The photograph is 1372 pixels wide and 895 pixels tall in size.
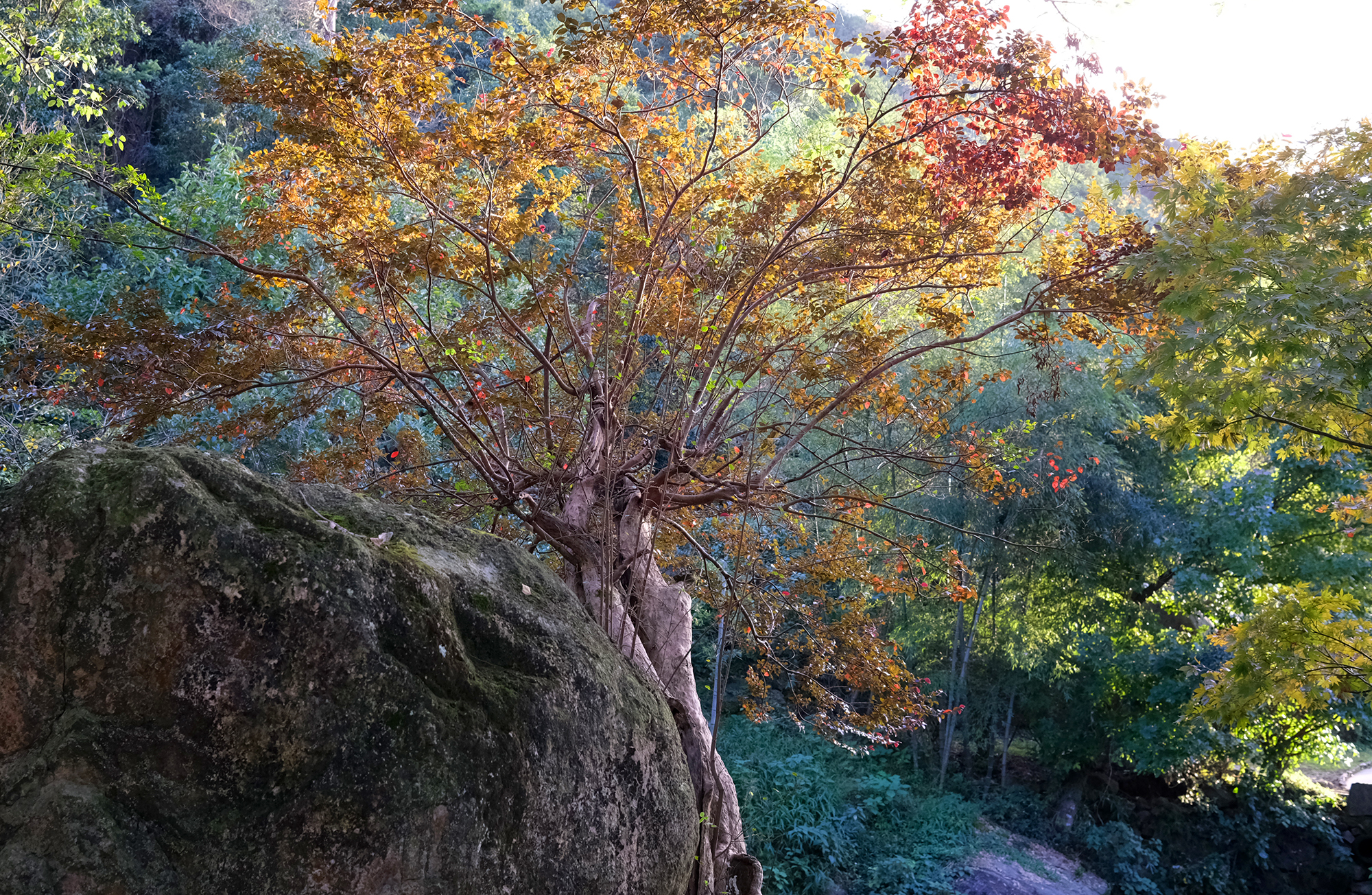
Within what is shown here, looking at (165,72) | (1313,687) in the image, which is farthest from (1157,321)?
(165,72)

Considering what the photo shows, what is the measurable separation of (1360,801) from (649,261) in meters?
10.8

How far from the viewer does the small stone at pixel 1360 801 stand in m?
9.25

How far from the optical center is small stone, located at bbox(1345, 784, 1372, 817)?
9.25 meters

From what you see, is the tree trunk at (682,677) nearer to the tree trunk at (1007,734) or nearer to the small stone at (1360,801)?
the tree trunk at (1007,734)

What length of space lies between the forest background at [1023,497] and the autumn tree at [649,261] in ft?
0.40

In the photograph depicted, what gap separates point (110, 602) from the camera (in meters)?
1.82

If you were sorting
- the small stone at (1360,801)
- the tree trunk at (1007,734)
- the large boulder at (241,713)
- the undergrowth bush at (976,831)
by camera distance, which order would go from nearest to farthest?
the large boulder at (241,713)
the undergrowth bush at (976,831)
the small stone at (1360,801)
the tree trunk at (1007,734)

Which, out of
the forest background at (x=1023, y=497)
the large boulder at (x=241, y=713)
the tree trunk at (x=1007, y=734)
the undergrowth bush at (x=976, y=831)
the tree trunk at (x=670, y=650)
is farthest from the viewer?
the tree trunk at (x=1007, y=734)

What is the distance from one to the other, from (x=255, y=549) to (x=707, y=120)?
4168mm

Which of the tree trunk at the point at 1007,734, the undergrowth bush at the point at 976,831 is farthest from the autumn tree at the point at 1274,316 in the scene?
the tree trunk at the point at 1007,734

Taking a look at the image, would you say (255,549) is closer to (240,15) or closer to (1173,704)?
(1173,704)

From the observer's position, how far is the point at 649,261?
3861mm

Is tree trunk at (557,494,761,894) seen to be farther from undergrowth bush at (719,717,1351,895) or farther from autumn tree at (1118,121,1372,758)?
undergrowth bush at (719,717,1351,895)

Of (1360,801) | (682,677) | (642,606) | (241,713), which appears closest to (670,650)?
(682,677)
